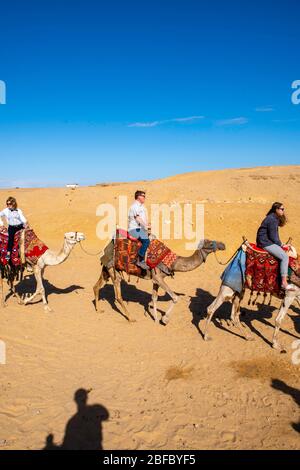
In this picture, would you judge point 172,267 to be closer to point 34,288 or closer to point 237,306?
point 237,306

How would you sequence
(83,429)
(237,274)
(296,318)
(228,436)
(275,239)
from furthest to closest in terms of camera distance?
(296,318) < (237,274) < (275,239) < (83,429) < (228,436)

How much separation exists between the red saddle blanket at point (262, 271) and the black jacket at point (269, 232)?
24cm

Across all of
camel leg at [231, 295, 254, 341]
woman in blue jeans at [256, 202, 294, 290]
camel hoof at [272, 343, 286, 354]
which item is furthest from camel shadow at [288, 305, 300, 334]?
woman in blue jeans at [256, 202, 294, 290]

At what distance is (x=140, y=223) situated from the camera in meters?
9.04

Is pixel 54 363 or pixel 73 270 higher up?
pixel 73 270

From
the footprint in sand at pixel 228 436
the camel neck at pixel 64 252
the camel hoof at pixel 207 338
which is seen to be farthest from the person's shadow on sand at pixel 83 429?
the camel neck at pixel 64 252

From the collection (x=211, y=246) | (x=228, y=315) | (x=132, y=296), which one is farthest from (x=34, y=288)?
(x=211, y=246)

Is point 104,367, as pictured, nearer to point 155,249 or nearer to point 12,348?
point 12,348

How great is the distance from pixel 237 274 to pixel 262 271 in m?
0.56

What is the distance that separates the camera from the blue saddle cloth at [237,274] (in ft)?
26.0
